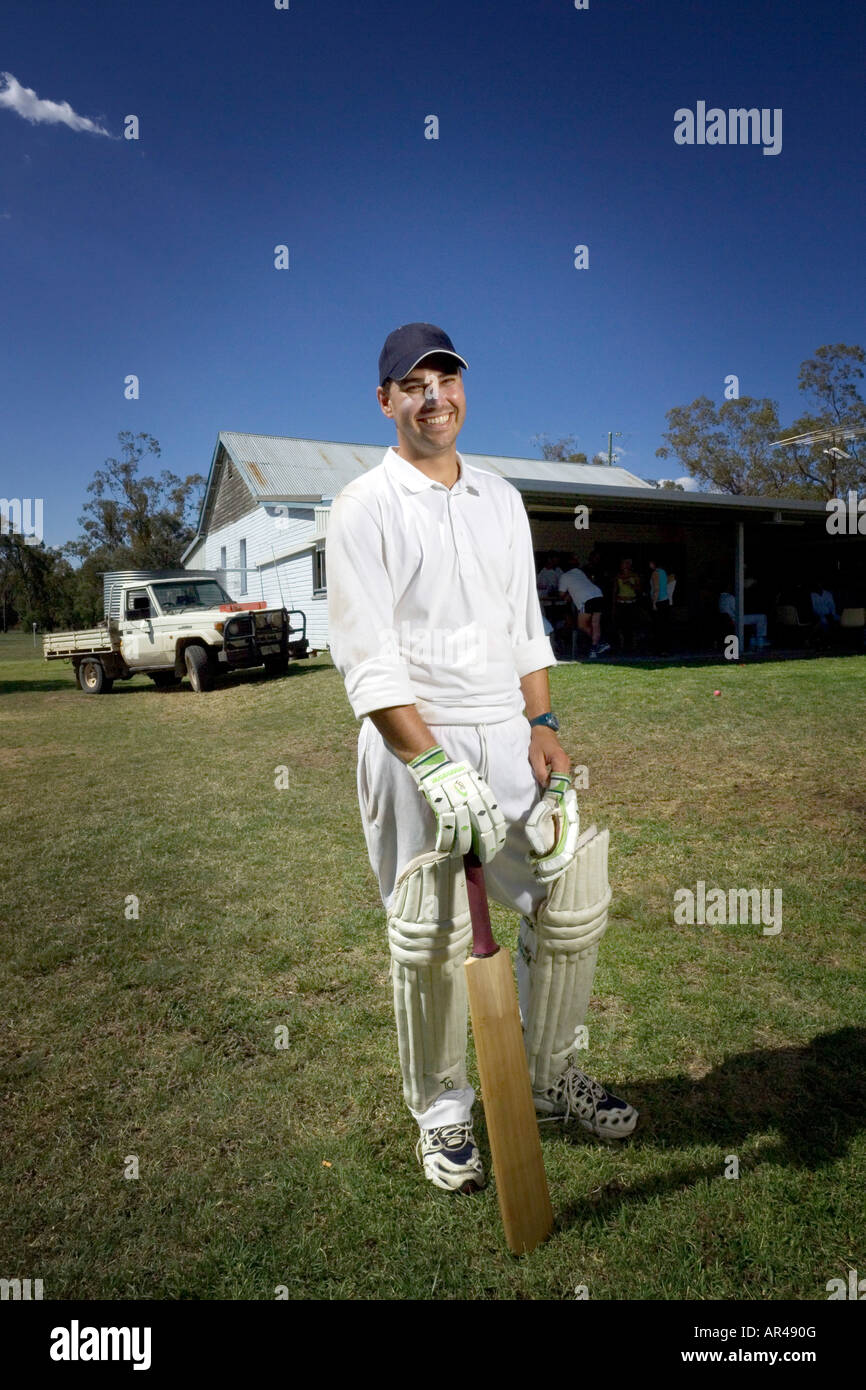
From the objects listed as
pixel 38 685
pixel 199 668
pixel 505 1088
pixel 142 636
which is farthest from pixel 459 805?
pixel 38 685

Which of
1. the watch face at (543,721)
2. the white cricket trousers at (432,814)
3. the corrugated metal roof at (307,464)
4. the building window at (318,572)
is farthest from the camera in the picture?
the corrugated metal roof at (307,464)

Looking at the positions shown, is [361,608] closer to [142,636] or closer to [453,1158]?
[453,1158]

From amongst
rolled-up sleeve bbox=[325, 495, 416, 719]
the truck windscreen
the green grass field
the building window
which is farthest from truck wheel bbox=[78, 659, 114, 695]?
rolled-up sleeve bbox=[325, 495, 416, 719]

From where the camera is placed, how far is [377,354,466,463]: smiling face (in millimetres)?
2021

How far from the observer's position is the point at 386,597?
197cm

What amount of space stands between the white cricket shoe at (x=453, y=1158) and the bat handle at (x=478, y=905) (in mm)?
607

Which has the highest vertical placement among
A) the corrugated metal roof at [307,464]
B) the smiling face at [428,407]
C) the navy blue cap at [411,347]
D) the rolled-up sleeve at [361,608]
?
the corrugated metal roof at [307,464]

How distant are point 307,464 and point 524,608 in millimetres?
22181

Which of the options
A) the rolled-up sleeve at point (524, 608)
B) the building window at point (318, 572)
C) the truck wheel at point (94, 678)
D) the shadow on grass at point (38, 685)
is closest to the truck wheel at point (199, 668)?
the truck wheel at point (94, 678)

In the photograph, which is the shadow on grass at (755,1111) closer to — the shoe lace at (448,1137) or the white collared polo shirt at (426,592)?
the shoe lace at (448,1137)

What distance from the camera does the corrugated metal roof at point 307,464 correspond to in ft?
70.9

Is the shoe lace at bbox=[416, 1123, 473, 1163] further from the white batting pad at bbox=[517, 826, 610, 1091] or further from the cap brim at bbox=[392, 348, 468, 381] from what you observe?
the cap brim at bbox=[392, 348, 468, 381]
